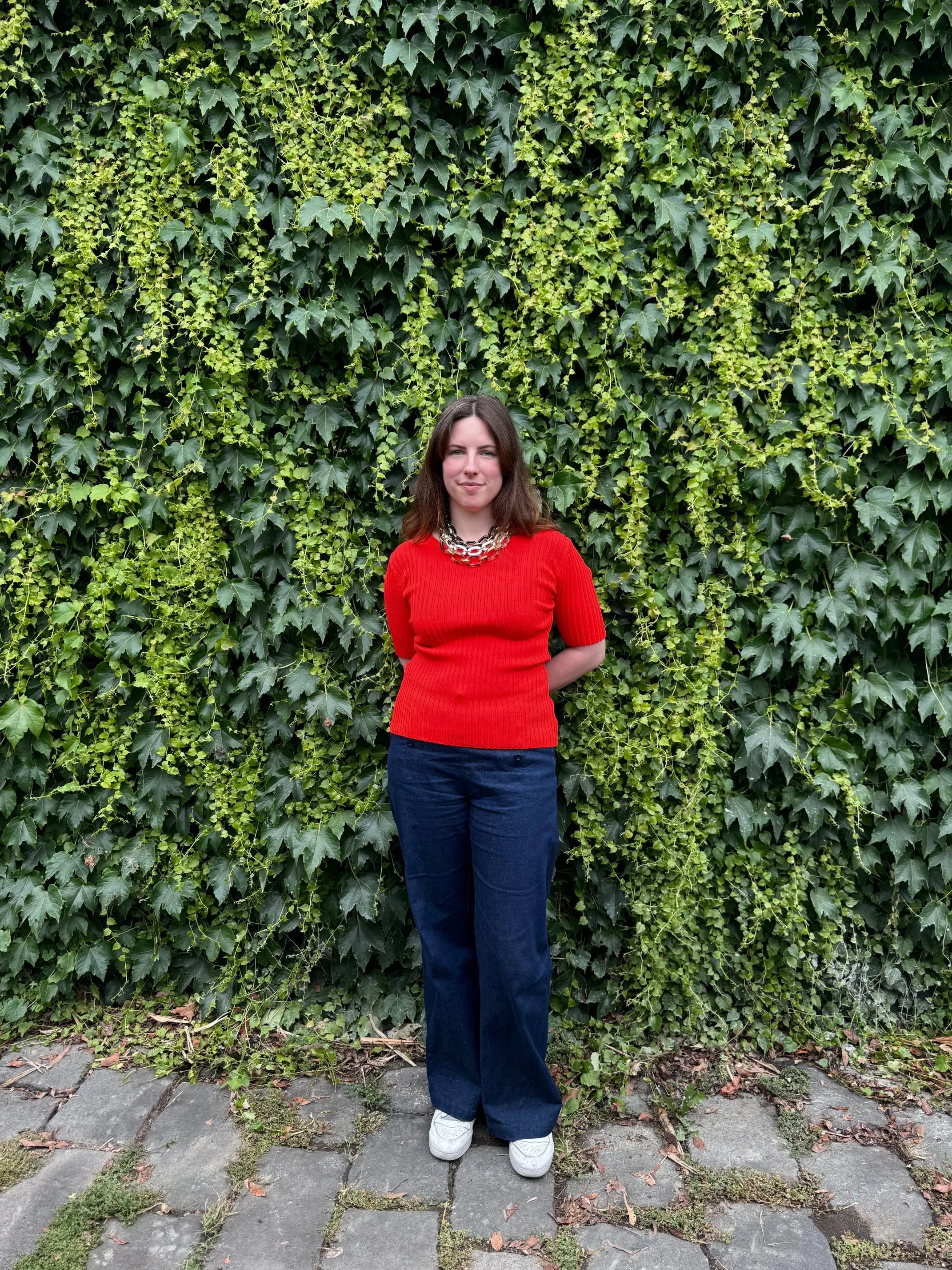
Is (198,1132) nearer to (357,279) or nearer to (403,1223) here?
(403,1223)

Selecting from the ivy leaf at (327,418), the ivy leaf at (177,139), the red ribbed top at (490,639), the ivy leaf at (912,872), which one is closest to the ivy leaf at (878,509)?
the red ribbed top at (490,639)

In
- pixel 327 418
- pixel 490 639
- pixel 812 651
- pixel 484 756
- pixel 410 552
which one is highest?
pixel 327 418

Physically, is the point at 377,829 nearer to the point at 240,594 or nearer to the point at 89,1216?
the point at 240,594

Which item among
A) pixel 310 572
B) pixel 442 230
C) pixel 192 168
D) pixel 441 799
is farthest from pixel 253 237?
pixel 441 799

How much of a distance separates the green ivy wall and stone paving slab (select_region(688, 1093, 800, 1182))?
30cm

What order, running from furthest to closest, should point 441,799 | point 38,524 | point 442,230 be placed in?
point 38,524 → point 442,230 → point 441,799

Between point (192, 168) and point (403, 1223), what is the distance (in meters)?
3.21

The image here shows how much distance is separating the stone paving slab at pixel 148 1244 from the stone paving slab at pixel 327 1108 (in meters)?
0.42

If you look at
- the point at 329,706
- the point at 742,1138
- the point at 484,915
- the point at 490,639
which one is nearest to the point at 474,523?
the point at 490,639

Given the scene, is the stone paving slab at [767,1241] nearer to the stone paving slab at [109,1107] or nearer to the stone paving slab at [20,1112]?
the stone paving slab at [109,1107]

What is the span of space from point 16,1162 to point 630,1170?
177 cm

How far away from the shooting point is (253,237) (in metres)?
2.91

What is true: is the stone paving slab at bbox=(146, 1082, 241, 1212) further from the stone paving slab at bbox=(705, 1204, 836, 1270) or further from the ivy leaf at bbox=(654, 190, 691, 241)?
the ivy leaf at bbox=(654, 190, 691, 241)

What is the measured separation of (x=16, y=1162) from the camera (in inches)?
101
